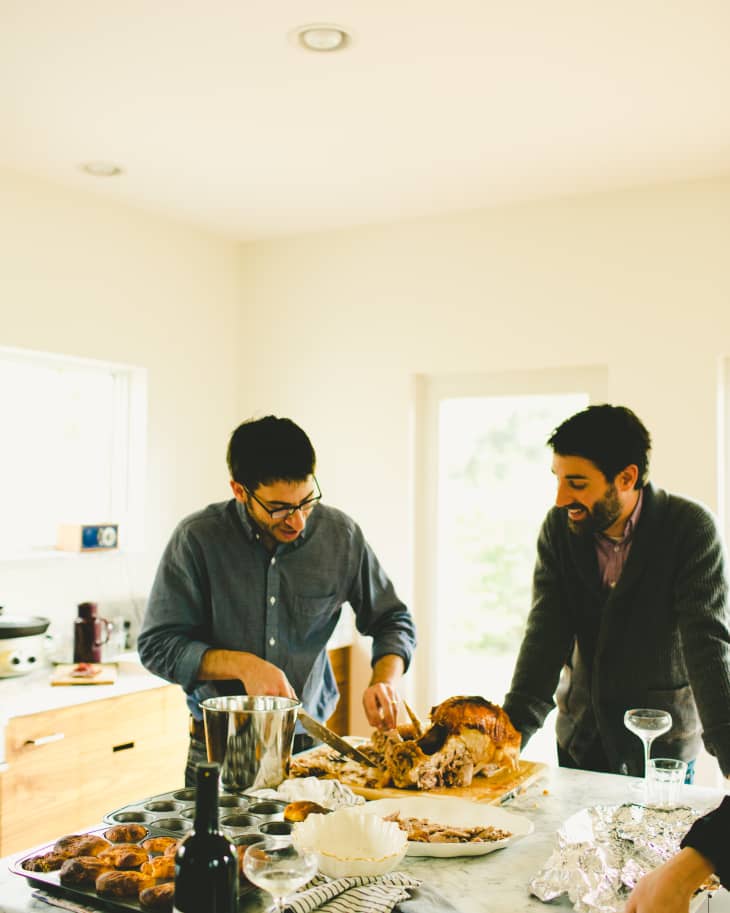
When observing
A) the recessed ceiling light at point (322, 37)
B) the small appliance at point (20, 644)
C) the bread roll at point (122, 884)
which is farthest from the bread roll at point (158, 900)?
the small appliance at point (20, 644)

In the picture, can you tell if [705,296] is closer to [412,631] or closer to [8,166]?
[412,631]

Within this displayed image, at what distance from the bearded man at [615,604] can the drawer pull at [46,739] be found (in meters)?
1.59

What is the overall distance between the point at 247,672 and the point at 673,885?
0.93 metres

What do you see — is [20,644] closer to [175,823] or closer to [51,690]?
[51,690]

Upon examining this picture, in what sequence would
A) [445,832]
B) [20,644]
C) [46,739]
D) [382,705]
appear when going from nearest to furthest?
1. [445,832]
2. [382,705]
3. [46,739]
4. [20,644]

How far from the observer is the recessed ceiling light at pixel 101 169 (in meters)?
3.38

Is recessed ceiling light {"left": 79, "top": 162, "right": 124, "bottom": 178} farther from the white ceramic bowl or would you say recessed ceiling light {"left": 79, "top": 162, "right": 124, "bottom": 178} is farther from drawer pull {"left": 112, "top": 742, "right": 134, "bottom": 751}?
the white ceramic bowl

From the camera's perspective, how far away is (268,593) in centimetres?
215

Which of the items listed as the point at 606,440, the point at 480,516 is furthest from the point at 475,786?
the point at 480,516

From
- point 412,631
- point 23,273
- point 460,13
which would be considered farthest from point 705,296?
point 23,273

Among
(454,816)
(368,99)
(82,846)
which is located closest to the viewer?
(82,846)

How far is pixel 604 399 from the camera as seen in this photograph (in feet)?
12.1

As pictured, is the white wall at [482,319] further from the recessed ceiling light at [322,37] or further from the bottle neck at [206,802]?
the bottle neck at [206,802]

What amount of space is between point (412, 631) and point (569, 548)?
1.39ft
